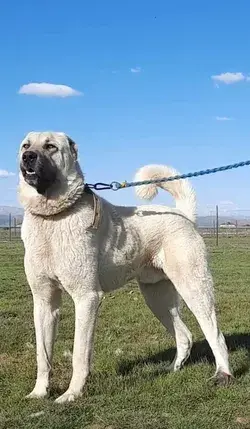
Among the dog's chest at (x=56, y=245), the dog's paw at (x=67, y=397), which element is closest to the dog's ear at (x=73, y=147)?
the dog's chest at (x=56, y=245)

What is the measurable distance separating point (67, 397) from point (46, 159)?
1849 mm

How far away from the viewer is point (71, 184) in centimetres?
497

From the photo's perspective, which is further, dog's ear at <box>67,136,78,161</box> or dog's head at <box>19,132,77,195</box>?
dog's ear at <box>67,136,78,161</box>

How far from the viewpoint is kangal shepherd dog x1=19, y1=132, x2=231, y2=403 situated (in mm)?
4887

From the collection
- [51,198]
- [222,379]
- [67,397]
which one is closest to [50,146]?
[51,198]

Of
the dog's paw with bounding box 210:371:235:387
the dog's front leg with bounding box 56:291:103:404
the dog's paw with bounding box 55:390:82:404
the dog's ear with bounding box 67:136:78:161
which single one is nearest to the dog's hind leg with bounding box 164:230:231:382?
the dog's paw with bounding box 210:371:235:387

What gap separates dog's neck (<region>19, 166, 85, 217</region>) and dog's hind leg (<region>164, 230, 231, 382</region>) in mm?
1116

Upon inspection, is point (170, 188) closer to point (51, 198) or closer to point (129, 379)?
point (51, 198)

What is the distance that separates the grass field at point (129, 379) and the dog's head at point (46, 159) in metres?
1.69

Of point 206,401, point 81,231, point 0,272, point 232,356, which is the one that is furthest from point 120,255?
point 0,272

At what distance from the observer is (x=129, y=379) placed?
545 cm

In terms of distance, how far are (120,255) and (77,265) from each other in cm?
52

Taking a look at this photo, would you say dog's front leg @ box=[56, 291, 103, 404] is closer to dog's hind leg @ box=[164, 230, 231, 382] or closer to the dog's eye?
dog's hind leg @ box=[164, 230, 231, 382]

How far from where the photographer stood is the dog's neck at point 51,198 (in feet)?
16.1
